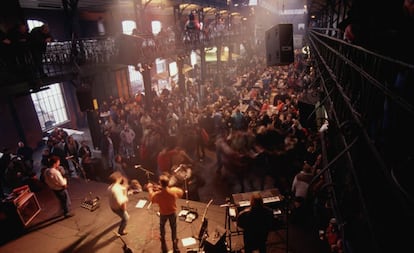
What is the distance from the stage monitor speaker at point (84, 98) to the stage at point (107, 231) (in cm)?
276

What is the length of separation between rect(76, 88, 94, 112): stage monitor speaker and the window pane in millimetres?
6388

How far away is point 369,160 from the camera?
2.97 metres

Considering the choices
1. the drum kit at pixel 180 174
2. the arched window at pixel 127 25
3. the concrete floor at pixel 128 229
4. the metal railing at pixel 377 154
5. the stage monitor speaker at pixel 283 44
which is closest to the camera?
the metal railing at pixel 377 154

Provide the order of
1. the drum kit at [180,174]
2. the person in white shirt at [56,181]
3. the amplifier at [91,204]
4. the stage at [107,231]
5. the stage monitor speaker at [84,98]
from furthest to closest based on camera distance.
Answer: the stage monitor speaker at [84,98], the amplifier at [91,204], the drum kit at [180,174], the person in white shirt at [56,181], the stage at [107,231]

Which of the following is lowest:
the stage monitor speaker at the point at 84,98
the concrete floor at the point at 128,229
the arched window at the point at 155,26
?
the concrete floor at the point at 128,229

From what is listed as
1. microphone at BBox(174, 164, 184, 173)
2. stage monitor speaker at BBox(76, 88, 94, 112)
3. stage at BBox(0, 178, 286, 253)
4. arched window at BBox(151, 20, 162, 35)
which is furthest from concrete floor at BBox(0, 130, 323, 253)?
arched window at BBox(151, 20, 162, 35)

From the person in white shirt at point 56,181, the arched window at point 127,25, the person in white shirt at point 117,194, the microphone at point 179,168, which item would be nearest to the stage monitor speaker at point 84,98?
the person in white shirt at point 56,181

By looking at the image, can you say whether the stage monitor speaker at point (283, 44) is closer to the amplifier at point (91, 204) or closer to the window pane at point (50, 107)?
the amplifier at point (91, 204)

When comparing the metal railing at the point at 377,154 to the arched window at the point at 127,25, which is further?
the arched window at the point at 127,25

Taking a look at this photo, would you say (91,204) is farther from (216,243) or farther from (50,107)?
(50,107)

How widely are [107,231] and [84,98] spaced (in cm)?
415

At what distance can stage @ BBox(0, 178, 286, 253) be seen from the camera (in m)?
5.99

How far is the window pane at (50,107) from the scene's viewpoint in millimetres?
13906

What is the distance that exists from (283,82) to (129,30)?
448 inches
